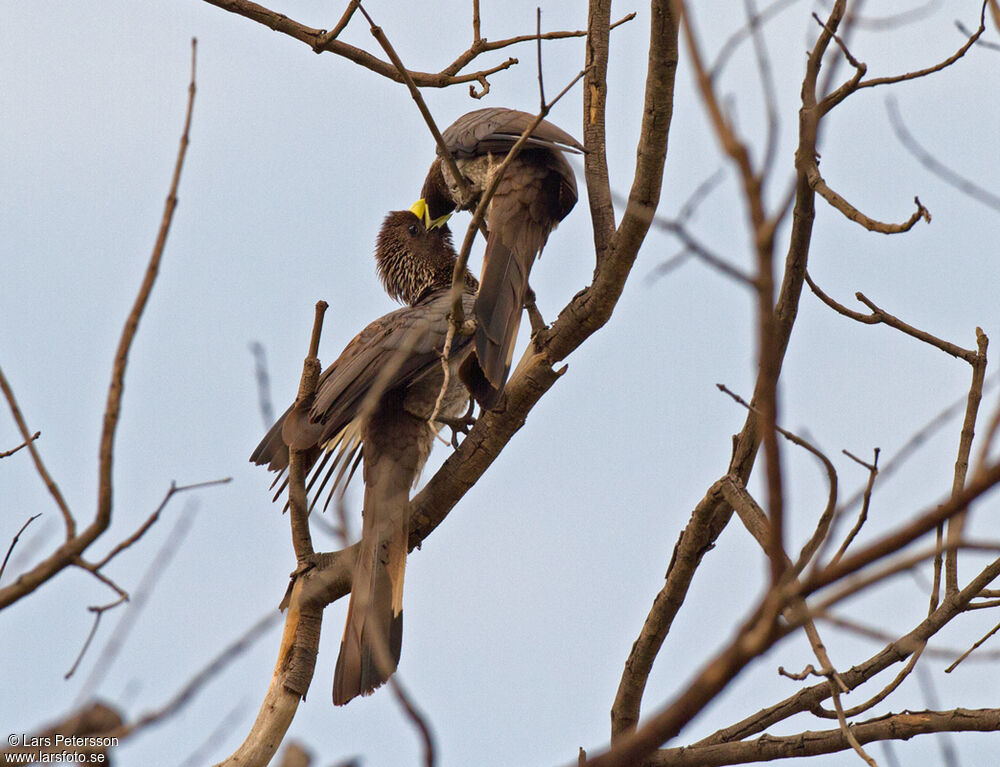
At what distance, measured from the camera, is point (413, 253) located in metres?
6.07

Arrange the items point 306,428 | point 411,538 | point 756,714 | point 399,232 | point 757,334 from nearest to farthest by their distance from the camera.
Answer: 1. point 757,334
2. point 756,714
3. point 306,428
4. point 411,538
5. point 399,232

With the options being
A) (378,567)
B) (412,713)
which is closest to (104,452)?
(412,713)

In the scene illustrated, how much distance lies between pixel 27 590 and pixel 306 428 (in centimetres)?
212

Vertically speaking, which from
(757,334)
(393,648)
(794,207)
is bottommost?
(757,334)

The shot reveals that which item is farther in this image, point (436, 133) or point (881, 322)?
point (881, 322)

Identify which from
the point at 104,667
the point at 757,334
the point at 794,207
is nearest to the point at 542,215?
the point at 794,207

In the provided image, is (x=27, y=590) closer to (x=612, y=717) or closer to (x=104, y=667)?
(x=104, y=667)

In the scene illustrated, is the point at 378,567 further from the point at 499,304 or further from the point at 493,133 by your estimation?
the point at 493,133

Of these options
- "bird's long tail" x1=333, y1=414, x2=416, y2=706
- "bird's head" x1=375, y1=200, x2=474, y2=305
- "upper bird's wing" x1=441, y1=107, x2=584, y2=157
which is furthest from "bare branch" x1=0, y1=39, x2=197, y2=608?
"bird's head" x1=375, y1=200, x2=474, y2=305

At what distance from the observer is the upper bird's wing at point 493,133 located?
14.4ft

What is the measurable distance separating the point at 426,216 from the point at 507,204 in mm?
1956

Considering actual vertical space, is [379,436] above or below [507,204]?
below

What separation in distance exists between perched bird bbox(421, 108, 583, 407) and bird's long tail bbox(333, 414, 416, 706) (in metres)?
0.87

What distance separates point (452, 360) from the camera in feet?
15.1
